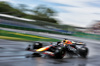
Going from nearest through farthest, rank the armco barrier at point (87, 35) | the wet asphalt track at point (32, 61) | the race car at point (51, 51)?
the wet asphalt track at point (32, 61) → the race car at point (51, 51) → the armco barrier at point (87, 35)

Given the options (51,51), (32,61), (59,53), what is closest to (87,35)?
(51,51)

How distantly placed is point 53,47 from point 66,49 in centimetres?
95

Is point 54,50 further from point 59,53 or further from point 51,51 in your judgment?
point 59,53

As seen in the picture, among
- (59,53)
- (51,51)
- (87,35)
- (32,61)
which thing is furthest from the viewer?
(87,35)

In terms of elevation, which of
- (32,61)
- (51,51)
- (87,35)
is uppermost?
(51,51)

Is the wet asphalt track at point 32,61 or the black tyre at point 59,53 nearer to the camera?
the wet asphalt track at point 32,61

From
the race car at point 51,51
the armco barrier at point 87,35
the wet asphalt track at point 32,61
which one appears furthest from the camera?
the armco barrier at point 87,35

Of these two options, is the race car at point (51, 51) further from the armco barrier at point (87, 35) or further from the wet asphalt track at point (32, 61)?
the armco barrier at point (87, 35)

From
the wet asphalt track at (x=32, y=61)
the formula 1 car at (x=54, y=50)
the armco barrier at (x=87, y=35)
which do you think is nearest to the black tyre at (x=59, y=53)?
the formula 1 car at (x=54, y=50)

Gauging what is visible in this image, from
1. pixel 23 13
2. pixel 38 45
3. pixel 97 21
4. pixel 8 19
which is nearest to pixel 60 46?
pixel 38 45

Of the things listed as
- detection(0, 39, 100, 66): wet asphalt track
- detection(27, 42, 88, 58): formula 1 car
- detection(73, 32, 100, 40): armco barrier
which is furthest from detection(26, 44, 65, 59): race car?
detection(73, 32, 100, 40): armco barrier

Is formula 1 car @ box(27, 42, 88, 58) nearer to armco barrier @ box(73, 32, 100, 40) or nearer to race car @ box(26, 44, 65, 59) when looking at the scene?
race car @ box(26, 44, 65, 59)

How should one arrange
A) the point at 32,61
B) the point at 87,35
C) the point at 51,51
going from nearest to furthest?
1. the point at 32,61
2. the point at 51,51
3. the point at 87,35

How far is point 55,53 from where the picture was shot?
340 inches
